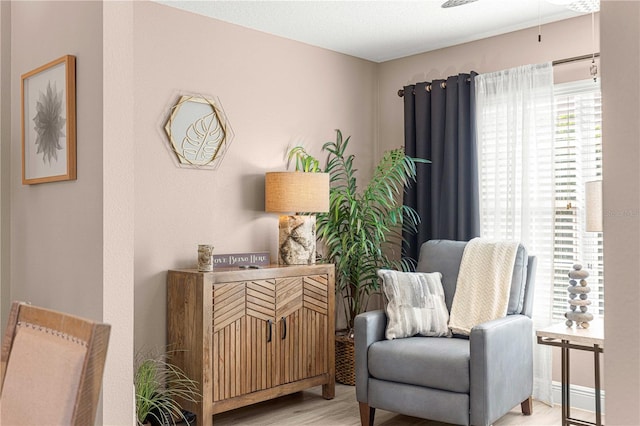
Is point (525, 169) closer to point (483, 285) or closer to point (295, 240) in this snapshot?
point (483, 285)

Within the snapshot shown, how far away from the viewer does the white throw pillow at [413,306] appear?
358 centimetres

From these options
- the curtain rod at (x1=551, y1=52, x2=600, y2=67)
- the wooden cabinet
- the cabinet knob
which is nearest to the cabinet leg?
the wooden cabinet

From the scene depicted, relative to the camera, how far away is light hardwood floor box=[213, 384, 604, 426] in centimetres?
359

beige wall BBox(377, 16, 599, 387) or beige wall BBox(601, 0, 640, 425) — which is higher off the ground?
beige wall BBox(377, 16, 599, 387)

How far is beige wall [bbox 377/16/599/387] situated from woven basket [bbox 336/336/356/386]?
1.40m

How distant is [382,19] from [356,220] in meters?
1.41

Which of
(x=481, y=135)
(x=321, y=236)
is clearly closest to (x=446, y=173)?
(x=481, y=135)

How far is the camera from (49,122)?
254cm

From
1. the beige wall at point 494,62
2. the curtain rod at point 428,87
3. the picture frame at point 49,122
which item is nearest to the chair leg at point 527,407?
the beige wall at point 494,62

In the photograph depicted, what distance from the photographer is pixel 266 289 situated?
144 inches

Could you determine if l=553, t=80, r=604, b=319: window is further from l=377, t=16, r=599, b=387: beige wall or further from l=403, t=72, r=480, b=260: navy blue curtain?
l=403, t=72, r=480, b=260: navy blue curtain

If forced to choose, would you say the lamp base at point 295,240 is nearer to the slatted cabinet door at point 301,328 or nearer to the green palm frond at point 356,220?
the slatted cabinet door at point 301,328

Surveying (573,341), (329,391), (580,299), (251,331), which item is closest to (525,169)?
(580,299)

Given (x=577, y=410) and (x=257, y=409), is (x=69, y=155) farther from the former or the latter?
(x=577, y=410)
